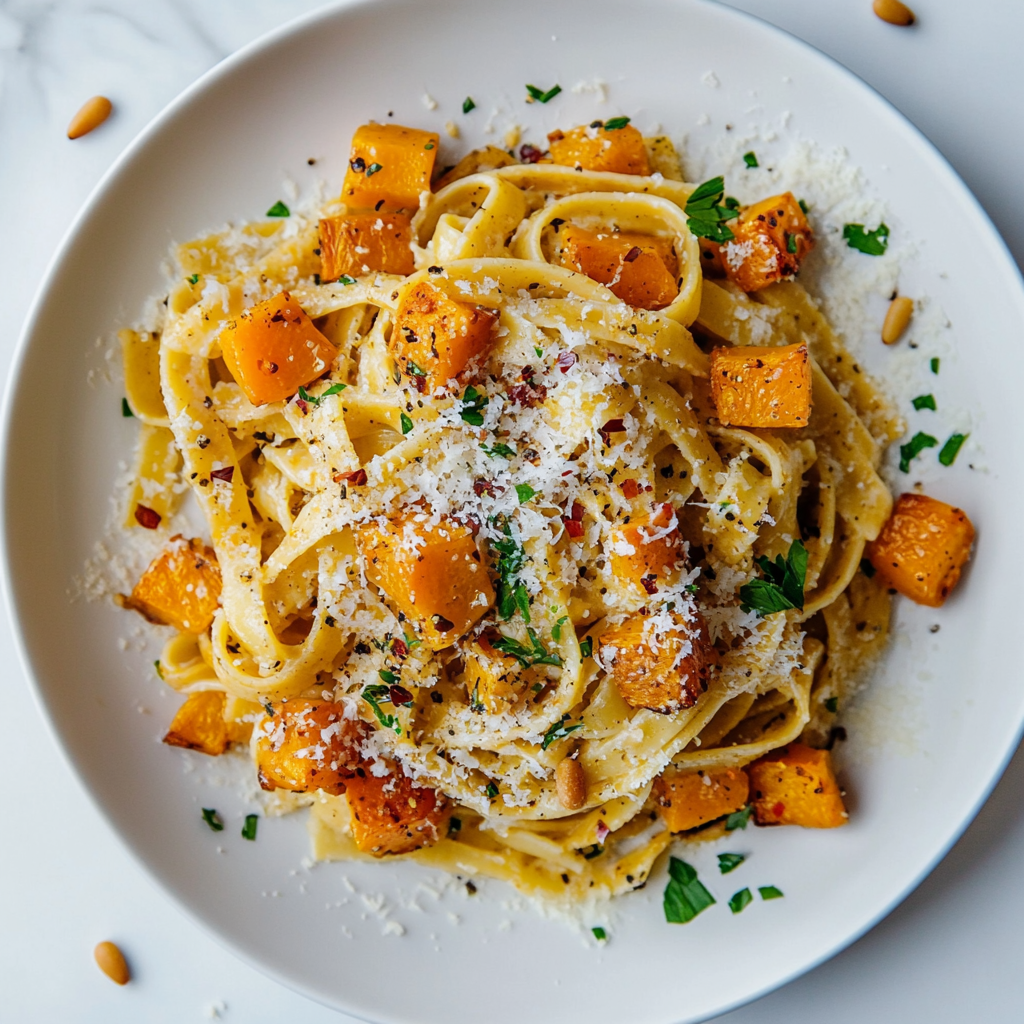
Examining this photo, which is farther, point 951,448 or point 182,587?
point 182,587

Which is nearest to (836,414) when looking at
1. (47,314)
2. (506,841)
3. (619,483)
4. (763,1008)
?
(619,483)

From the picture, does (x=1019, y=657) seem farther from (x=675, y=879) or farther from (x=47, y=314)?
(x=47, y=314)

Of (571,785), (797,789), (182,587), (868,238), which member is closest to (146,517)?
(182,587)

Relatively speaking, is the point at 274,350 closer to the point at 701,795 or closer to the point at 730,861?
the point at 701,795

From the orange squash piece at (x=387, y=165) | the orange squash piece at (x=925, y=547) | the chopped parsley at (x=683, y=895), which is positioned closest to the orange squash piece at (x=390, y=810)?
the chopped parsley at (x=683, y=895)

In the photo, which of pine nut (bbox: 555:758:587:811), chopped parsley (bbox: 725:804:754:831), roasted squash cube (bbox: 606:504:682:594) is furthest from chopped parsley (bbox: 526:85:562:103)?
chopped parsley (bbox: 725:804:754:831)

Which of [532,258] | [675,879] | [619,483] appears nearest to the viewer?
[619,483]

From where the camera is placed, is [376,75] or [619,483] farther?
[376,75]
